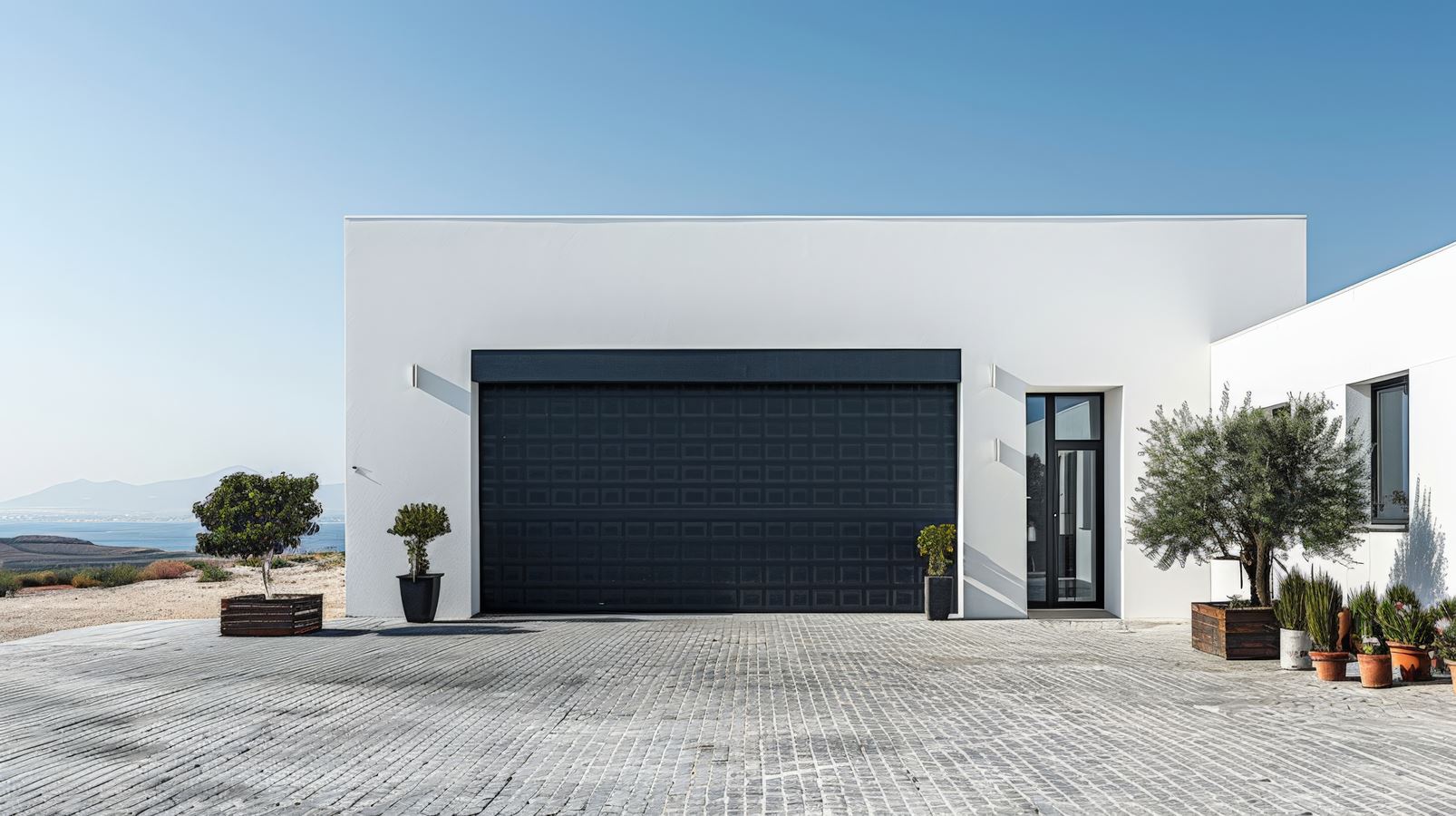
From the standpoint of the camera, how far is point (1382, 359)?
986 centimetres

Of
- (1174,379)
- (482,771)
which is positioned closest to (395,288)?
(482,771)

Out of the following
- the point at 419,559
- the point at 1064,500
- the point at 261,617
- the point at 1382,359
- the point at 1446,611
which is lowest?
the point at 261,617

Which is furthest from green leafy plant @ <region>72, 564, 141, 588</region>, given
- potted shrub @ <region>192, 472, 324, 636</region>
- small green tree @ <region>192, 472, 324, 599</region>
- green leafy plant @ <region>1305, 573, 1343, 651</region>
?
green leafy plant @ <region>1305, 573, 1343, 651</region>

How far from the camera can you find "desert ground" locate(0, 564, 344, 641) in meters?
15.4

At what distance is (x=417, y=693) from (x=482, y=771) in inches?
103

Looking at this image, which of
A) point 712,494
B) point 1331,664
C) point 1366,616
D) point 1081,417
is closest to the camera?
point 1331,664

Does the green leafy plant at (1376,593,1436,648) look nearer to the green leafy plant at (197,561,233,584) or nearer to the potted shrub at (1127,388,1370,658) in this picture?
the potted shrub at (1127,388,1370,658)

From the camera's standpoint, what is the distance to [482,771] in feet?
18.9

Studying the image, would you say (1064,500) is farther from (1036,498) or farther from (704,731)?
(704,731)

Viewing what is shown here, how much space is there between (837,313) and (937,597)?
380cm

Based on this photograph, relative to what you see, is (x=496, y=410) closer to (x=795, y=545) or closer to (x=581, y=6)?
(x=795, y=545)

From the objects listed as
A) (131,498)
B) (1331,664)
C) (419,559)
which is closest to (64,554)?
(419,559)

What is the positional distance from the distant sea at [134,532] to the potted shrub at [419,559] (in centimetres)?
5692

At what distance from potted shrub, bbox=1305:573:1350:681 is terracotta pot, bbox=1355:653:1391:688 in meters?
0.36
